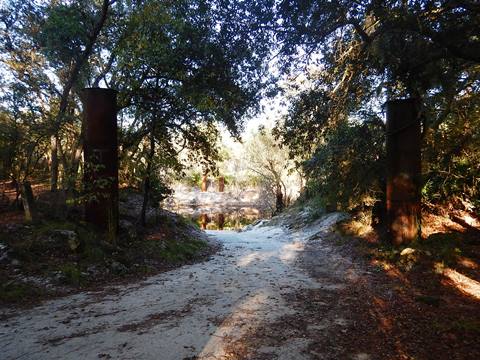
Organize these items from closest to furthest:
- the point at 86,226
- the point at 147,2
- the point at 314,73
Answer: the point at 86,226 < the point at 147,2 < the point at 314,73

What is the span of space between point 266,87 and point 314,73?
1.48 m

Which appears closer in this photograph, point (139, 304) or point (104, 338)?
point (104, 338)

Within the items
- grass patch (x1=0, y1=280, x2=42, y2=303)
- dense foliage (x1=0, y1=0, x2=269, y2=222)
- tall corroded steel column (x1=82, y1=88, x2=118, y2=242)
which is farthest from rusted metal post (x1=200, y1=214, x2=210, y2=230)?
grass patch (x1=0, y1=280, x2=42, y2=303)

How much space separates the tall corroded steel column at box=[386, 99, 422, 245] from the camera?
8.42m

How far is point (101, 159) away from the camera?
9062mm

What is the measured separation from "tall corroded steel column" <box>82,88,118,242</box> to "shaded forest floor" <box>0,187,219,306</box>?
430mm

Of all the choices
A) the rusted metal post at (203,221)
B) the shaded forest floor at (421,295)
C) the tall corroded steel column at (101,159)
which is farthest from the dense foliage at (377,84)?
the rusted metal post at (203,221)

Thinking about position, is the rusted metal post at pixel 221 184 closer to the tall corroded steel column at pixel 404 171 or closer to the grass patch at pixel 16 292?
the tall corroded steel column at pixel 404 171

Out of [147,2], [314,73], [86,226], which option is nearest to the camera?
[86,226]

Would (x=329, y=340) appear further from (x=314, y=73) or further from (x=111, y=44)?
(x=111, y=44)

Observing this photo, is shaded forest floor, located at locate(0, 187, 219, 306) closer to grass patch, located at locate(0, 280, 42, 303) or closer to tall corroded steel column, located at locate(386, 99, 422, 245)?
grass patch, located at locate(0, 280, 42, 303)

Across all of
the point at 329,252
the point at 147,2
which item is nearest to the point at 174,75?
the point at 147,2

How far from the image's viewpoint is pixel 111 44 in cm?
1243

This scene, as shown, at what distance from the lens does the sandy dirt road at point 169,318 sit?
A: 3945mm
